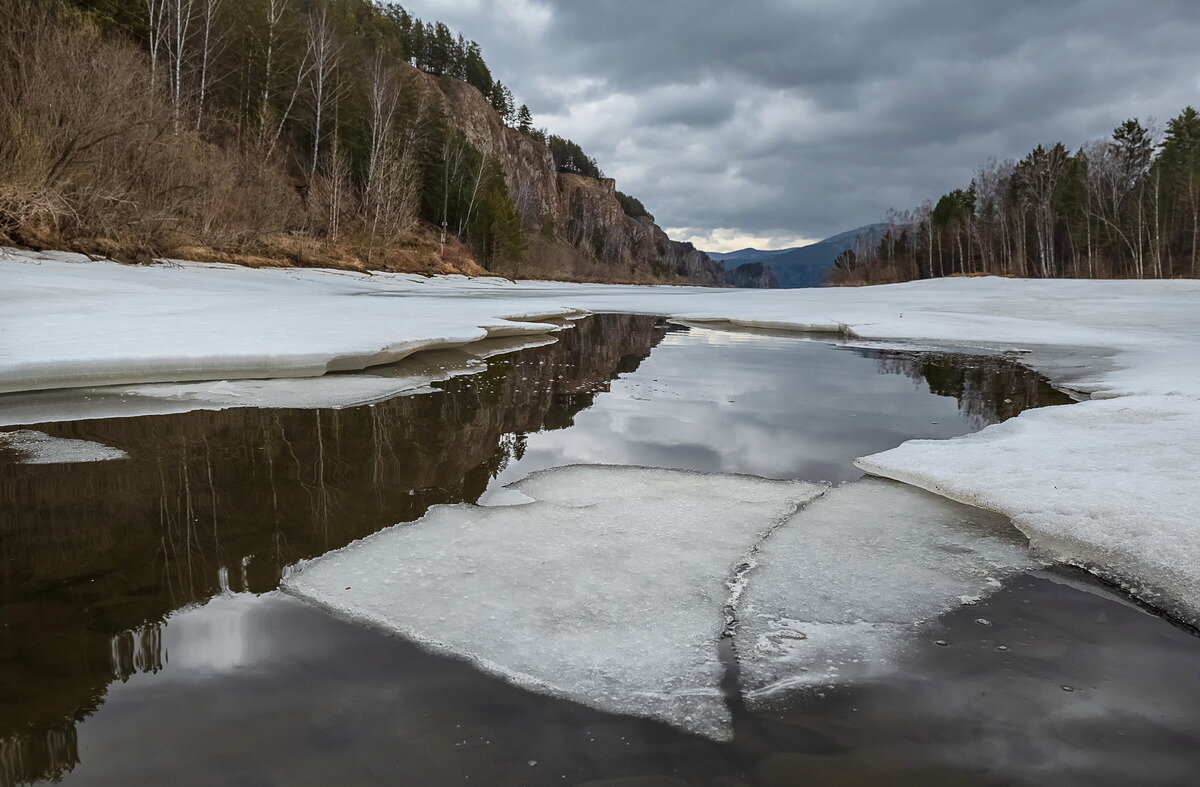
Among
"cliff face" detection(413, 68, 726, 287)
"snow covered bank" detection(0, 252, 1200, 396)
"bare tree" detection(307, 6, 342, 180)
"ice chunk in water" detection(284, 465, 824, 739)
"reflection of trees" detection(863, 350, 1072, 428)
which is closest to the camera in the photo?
"ice chunk in water" detection(284, 465, 824, 739)

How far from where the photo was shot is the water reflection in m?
1.84

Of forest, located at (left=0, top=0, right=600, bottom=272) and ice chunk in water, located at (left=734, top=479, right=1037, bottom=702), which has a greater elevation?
forest, located at (left=0, top=0, right=600, bottom=272)

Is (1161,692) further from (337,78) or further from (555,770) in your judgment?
(337,78)

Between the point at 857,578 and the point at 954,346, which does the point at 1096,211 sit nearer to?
the point at 954,346

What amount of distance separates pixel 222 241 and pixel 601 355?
1374 centimetres

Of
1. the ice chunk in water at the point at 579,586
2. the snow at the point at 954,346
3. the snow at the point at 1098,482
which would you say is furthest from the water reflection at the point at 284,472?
the snow at the point at 954,346

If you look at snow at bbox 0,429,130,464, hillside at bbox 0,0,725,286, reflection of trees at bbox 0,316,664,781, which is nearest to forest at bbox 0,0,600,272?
hillside at bbox 0,0,725,286

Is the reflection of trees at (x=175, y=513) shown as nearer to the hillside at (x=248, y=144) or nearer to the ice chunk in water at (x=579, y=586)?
the ice chunk in water at (x=579, y=586)

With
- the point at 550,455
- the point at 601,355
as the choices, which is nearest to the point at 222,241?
the point at 601,355

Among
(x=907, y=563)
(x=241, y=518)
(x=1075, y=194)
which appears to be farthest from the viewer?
(x=1075, y=194)

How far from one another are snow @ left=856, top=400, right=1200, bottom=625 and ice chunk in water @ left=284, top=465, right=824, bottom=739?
2.76 feet

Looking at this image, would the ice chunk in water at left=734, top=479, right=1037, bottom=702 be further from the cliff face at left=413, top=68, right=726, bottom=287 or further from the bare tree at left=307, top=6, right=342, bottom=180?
the cliff face at left=413, top=68, right=726, bottom=287

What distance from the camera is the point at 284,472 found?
11.2ft

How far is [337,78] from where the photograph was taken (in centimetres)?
2908
